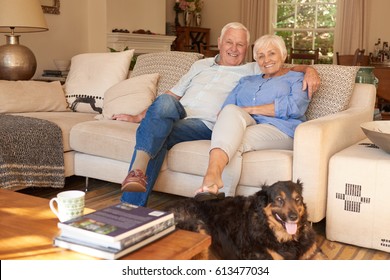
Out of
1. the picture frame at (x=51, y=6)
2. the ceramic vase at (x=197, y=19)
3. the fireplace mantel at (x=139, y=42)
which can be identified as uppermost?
the ceramic vase at (x=197, y=19)

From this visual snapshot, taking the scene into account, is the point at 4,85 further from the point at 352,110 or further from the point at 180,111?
the point at 352,110

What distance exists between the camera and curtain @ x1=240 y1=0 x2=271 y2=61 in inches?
313

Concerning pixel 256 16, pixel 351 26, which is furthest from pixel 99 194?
pixel 256 16

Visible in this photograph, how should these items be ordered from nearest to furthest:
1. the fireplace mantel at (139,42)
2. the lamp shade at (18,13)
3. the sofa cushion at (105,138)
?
the sofa cushion at (105,138), the lamp shade at (18,13), the fireplace mantel at (139,42)

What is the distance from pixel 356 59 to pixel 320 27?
2285 mm

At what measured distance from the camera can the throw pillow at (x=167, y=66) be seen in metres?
3.21

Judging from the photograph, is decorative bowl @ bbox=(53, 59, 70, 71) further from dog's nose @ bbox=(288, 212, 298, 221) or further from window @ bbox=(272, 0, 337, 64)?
window @ bbox=(272, 0, 337, 64)

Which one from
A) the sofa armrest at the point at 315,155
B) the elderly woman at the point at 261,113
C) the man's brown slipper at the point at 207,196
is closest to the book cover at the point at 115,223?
the man's brown slipper at the point at 207,196

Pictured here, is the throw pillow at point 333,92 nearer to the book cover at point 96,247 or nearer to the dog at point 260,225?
the dog at point 260,225

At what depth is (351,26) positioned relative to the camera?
7.21 metres

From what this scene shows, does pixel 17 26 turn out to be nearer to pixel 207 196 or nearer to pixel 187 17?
pixel 207 196

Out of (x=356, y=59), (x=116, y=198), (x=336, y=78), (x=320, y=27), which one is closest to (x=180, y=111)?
(x=116, y=198)

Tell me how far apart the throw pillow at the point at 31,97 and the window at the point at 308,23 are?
5356 millimetres
